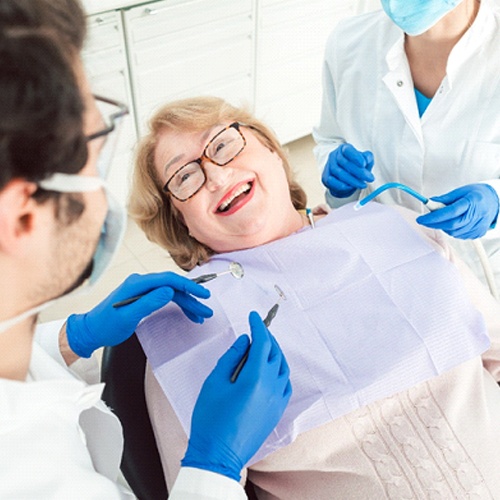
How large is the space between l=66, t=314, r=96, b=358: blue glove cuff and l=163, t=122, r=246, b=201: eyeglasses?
0.39 metres

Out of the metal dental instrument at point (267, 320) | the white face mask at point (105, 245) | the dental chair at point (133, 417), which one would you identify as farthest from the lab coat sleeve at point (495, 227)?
the white face mask at point (105, 245)

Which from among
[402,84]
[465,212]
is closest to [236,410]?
[465,212]

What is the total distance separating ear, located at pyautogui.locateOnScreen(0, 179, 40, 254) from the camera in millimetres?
552

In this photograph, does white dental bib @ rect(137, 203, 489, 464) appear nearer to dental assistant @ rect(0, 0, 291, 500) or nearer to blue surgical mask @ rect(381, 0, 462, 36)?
dental assistant @ rect(0, 0, 291, 500)

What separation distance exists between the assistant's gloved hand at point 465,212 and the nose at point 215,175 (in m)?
0.47

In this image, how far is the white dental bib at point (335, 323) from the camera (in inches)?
41.8

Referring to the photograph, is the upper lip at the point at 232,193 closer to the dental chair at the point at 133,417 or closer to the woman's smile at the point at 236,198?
the woman's smile at the point at 236,198

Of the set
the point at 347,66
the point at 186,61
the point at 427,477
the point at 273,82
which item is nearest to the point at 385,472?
the point at 427,477

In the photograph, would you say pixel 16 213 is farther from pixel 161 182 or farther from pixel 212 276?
pixel 161 182

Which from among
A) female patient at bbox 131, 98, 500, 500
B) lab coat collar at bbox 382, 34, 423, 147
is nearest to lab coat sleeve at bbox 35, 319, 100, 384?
female patient at bbox 131, 98, 500, 500

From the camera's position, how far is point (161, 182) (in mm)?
1435

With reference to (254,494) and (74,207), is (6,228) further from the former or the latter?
(254,494)

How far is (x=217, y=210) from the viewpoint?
1.36 meters

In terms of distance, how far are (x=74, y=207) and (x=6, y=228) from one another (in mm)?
83
